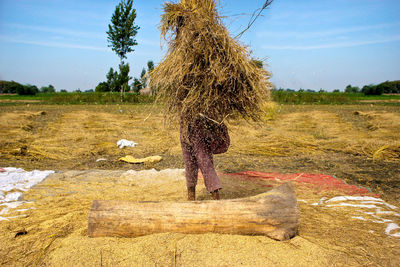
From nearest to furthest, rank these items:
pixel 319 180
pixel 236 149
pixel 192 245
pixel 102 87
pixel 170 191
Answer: pixel 192 245 → pixel 170 191 → pixel 319 180 → pixel 236 149 → pixel 102 87

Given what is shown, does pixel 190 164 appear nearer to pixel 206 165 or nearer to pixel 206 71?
pixel 206 165

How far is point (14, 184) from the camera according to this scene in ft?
12.6

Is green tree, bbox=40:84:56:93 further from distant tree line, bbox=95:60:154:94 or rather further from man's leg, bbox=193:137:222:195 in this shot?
man's leg, bbox=193:137:222:195

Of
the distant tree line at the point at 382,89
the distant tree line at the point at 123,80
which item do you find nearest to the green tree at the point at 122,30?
the distant tree line at the point at 123,80

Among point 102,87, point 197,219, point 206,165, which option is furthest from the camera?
point 102,87

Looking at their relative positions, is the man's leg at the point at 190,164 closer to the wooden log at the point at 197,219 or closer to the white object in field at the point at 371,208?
the wooden log at the point at 197,219

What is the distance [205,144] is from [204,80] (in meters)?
0.69

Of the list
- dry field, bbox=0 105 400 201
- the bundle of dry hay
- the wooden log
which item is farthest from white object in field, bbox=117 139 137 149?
the wooden log

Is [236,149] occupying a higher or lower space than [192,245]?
lower

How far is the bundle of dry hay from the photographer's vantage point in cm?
263

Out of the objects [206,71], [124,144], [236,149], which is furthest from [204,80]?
[124,144]

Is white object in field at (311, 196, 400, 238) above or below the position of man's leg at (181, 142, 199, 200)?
below

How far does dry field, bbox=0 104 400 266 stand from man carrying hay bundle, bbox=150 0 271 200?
0.29 m

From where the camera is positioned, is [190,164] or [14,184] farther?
[14,184]
